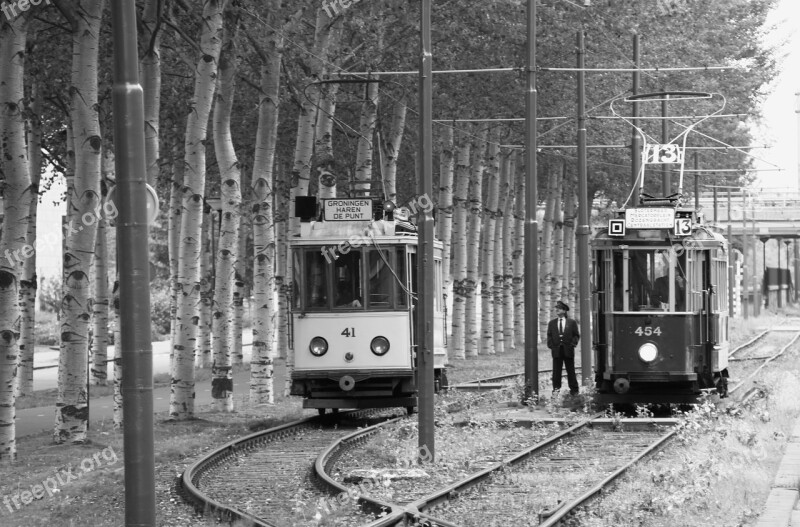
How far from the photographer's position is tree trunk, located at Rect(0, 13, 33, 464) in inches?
688

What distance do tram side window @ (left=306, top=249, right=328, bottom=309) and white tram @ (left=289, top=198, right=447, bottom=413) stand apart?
0.05 feet

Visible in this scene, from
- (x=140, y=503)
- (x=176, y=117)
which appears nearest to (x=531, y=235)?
(x=176, y=117)

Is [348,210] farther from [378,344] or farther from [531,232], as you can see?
[531,232]

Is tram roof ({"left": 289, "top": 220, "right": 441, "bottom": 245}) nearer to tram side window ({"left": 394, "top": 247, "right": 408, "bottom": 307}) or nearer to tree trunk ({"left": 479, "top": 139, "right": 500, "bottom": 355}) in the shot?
tram side window ({"left": 394, "top": 247, "right": 408, "bottom": 307})

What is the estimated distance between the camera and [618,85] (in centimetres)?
4194

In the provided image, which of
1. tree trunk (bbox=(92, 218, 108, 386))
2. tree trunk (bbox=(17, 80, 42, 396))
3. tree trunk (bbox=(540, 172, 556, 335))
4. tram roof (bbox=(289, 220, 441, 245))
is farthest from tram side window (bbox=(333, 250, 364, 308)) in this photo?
tree trunk (bbox=(540, 172, 556, 335))

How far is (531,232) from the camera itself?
24984 mm

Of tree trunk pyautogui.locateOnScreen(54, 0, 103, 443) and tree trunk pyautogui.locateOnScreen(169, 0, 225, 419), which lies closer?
tree trunk pyautogui.locateOnScreen(54, 0, 103, 443)

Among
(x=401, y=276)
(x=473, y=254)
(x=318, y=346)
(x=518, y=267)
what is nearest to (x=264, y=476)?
(x=318, y=346)

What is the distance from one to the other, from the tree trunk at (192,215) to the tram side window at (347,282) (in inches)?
90.8

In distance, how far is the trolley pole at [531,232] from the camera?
24.4 meters

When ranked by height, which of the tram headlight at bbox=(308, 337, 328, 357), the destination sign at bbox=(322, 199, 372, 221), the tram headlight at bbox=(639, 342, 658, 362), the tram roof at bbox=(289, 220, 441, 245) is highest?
the destination sign at bbox=(322, 199, 372, 221)

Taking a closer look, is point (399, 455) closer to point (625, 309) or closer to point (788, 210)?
point (625, 309)

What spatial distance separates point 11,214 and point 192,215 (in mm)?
5473
